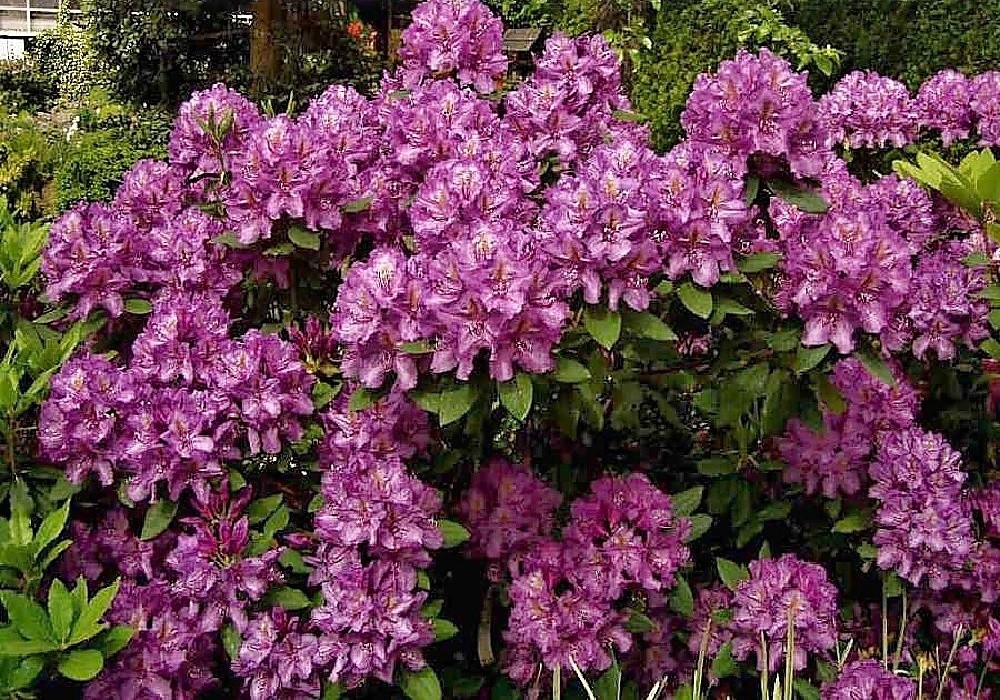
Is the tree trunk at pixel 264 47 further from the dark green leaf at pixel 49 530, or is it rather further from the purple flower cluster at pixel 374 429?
the dark green leaf at pixel 49 530

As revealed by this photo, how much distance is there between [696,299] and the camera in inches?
64.4

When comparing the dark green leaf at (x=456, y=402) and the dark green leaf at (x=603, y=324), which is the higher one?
the dark green leaf at (x=603, y=324)

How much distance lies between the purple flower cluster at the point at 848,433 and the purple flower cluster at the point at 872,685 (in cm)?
32

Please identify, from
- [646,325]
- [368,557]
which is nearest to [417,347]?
[646,325]

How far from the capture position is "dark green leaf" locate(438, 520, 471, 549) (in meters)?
1.80

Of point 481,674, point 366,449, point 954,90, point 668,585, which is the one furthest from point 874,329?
point 954,90

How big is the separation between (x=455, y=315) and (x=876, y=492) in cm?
83

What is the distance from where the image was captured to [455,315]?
155cm

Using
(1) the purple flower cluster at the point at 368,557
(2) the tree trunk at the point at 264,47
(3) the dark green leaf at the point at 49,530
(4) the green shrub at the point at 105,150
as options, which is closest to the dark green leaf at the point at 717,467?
(1) the purple flower cluster at the point at 368,557

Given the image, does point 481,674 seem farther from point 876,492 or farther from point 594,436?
point 876,492

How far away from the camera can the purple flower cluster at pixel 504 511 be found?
195cm

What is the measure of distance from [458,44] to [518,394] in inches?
35.0

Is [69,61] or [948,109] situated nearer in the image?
[948,109]

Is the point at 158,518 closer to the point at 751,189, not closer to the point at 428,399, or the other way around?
the point at 428,399
